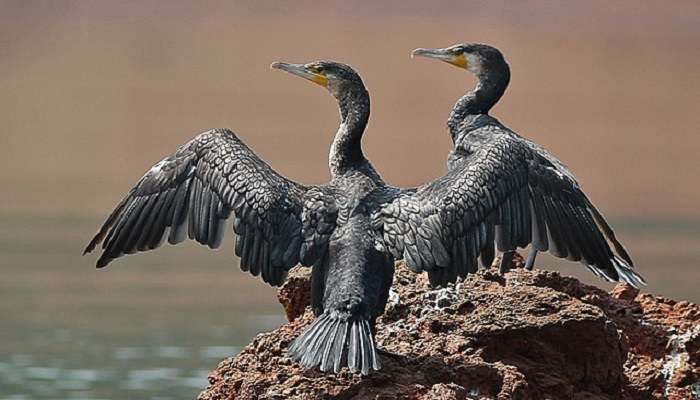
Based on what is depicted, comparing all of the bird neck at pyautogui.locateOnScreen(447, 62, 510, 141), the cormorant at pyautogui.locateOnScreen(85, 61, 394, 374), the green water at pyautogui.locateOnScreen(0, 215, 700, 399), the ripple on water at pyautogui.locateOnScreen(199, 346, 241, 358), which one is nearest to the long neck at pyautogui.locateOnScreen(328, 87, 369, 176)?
the cormorant at pyautogui.locateOnScreen(85, 61, 394, 374)

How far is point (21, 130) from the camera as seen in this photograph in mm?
48281

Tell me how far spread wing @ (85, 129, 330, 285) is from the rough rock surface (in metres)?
0.41

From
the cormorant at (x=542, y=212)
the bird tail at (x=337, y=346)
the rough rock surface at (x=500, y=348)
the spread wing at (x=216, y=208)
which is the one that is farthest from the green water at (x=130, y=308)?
the bird tail at (x=337, y=346)

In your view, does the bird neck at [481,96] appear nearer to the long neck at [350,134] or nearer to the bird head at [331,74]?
the bird head at [331,74]

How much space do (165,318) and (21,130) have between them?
28.9m

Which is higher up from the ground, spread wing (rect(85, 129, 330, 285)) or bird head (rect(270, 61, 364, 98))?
bird head (rect(270, 61, 364, 98))

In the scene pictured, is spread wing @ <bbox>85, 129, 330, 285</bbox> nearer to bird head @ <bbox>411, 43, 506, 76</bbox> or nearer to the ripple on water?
bird head @ <bbox>411, 43, 506, 76</bbox>

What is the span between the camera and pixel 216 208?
9.34m

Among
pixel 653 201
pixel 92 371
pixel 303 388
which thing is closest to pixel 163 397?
pixel 92 371

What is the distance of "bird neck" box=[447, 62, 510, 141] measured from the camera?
39.2ft

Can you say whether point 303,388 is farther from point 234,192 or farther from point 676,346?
point 676,346

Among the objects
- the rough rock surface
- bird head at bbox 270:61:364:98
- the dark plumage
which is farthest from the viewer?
bird head at bbox 270:61:364:98

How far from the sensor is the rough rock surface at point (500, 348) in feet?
27.7

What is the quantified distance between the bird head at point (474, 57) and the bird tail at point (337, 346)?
12.8ft
